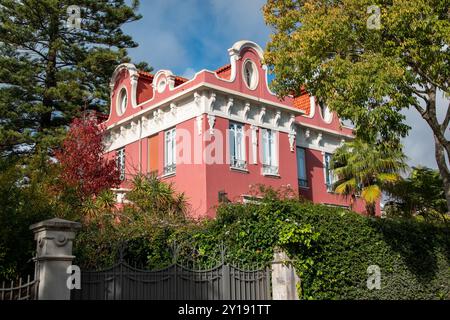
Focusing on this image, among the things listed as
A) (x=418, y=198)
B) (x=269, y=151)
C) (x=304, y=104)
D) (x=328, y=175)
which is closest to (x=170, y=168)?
(x=269, y=151)

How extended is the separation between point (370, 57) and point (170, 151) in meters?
10.4

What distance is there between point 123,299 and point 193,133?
35.3 feet

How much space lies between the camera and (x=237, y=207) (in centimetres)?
1227

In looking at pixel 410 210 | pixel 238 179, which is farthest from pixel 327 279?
pixel 410 210

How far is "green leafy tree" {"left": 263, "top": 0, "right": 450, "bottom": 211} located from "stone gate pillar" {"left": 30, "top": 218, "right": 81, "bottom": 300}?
6927mm

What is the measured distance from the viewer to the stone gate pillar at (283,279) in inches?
429

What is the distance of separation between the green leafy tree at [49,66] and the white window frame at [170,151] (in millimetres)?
6343

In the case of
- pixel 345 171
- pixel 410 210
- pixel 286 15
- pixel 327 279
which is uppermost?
Answer: pixel 286 15

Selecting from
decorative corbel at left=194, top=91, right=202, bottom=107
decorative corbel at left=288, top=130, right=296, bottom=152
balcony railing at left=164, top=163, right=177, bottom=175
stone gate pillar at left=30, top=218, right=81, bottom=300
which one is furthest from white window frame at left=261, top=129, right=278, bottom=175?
stone gate pillar at left=30, top=218, right=81, bottom=300

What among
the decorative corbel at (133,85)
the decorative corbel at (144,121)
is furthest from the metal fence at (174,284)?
the decorative corbel at (133,85)

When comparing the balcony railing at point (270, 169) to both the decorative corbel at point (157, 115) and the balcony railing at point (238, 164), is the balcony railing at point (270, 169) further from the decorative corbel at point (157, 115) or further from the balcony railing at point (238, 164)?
the decorative corbel at point (157, 115)

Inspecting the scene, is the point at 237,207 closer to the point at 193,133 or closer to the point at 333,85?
the point at 333,85
